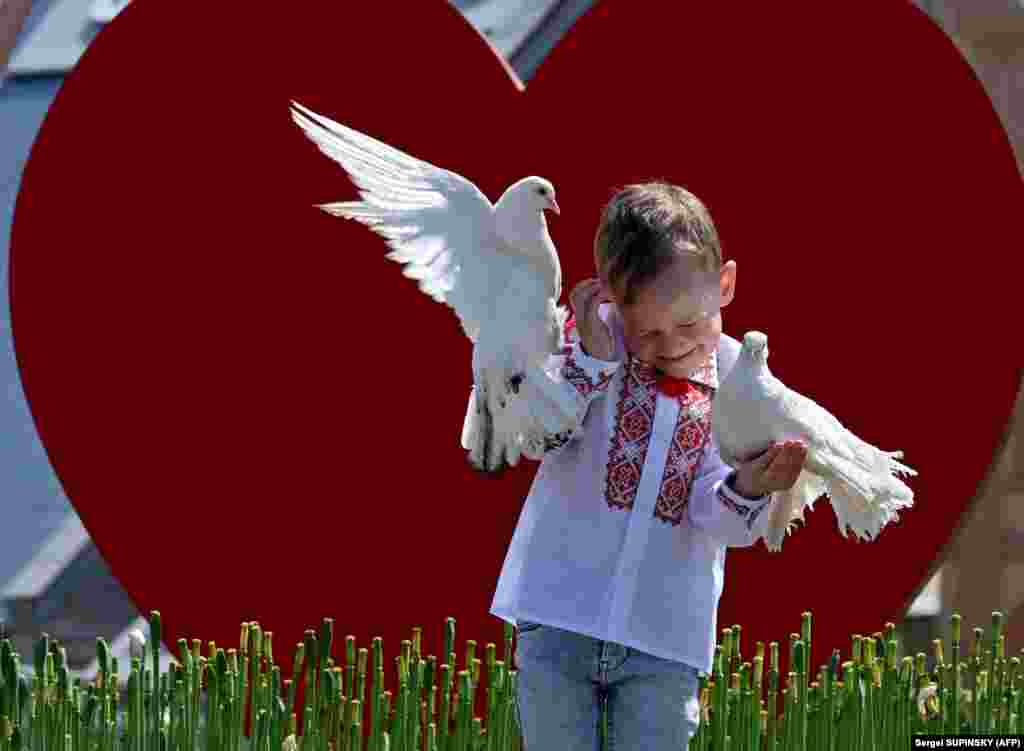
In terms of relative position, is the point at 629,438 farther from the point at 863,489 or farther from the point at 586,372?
the point at 863,489

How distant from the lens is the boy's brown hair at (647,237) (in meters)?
1.81

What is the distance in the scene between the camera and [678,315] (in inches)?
71.6

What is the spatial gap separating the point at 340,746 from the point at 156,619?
0.96 feet

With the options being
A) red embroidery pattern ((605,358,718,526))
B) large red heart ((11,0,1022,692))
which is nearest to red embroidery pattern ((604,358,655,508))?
red embroidery pattern ((605,358,718,526))

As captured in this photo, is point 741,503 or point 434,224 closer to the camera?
point 741,503

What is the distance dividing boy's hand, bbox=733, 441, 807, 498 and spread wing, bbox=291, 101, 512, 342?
300mm

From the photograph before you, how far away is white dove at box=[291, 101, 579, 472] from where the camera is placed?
183 cm

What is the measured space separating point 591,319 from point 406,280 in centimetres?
98

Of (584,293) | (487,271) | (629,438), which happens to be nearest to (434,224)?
(487,271)

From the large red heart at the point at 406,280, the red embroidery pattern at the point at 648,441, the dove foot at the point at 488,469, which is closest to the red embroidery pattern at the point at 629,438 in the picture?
the red embroidery pattern at the point at 648,441

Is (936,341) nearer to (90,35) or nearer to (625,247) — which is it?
(625,247)

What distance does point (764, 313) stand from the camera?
2.76m

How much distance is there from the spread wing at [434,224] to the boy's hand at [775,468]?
0.99ft

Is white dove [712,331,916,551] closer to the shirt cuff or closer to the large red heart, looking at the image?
the shirt cuff
